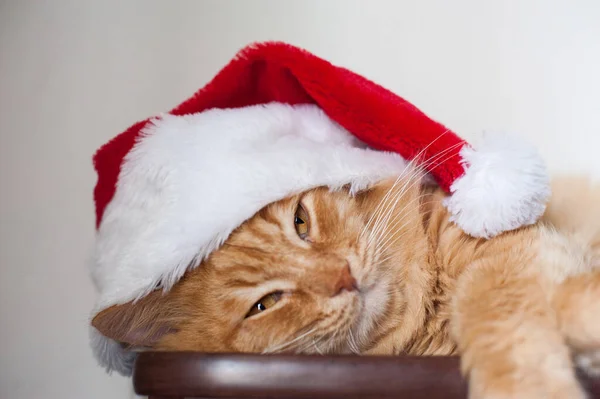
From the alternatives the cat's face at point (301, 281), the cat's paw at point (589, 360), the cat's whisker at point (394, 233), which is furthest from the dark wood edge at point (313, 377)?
the cat's whisker at point (394, 233)

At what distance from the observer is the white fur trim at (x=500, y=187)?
962 mm

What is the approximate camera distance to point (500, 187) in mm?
966

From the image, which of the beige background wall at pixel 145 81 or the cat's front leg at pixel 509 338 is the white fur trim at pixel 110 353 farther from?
the cat's front leg at pixel 509 338

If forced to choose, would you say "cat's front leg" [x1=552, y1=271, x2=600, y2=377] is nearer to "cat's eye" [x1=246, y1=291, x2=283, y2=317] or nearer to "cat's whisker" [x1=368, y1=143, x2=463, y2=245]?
"cat's whisker" [x1=368, y1=143, x2=463, y2=245]

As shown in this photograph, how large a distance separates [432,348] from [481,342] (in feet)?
0.94

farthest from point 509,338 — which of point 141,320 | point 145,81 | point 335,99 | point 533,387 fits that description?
point 145,81

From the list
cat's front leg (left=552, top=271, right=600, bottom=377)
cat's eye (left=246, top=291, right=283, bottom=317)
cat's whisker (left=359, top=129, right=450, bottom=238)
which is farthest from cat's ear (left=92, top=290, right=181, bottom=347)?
cat's front leg (left=552, top=271, right=600, bottom=377)

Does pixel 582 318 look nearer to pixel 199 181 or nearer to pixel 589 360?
pixel 589 360

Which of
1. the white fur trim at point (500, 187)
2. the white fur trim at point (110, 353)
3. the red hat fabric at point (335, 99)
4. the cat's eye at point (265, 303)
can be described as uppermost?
the red hat fabric at point (335, 99)

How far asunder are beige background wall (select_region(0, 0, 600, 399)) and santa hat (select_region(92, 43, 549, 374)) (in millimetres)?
530

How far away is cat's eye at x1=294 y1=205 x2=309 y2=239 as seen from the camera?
1.11 m

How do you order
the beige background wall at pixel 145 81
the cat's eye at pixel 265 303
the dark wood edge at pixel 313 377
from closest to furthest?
the dark wood edge at pixel 313 377 < the cat's eye at pixel 265 303 < the beige background wall at pixel 145 81

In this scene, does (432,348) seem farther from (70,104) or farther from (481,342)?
(70,104)

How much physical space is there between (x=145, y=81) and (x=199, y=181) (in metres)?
0.86
